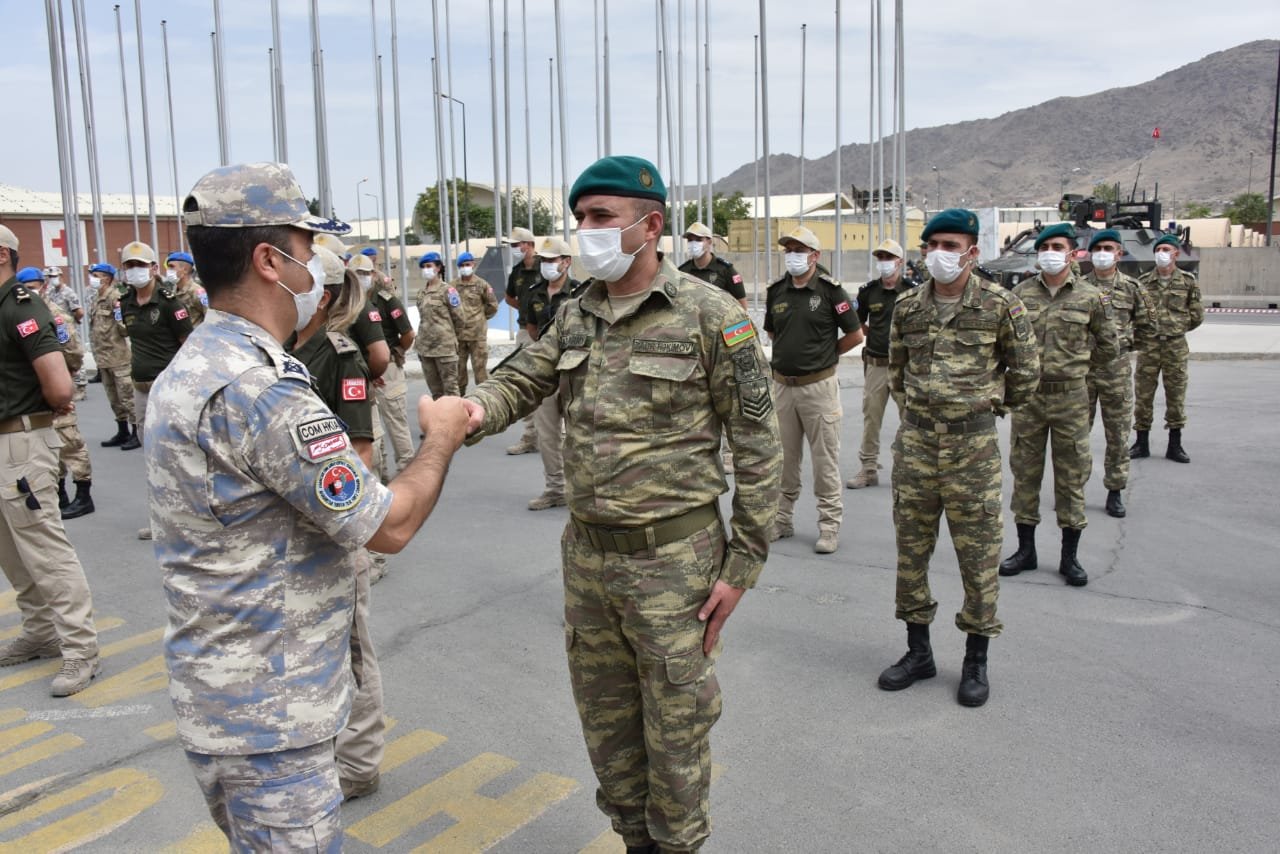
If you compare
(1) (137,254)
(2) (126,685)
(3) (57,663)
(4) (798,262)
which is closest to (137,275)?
(1) (137,254)

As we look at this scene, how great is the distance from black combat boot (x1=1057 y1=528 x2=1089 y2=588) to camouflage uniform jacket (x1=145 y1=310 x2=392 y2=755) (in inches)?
191

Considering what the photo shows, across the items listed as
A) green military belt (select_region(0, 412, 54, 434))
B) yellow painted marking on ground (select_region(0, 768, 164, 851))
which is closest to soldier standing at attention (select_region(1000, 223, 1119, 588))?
yellow painted marking on ground (select_region(0, 768, 164, 851))

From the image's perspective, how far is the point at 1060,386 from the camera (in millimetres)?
5980

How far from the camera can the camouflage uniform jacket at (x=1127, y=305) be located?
7.95 m

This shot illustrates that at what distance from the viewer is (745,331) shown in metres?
2.67

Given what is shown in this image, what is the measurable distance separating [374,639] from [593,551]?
8.79 feet

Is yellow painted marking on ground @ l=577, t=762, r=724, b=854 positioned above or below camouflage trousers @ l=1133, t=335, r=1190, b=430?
below

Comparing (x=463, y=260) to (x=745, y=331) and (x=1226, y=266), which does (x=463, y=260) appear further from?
(x=1226, y=266)

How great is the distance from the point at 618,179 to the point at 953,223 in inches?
90.1

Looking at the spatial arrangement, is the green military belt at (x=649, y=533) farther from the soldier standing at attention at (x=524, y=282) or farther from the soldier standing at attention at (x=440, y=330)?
the soldier standing at attention at (x=440, y=330)

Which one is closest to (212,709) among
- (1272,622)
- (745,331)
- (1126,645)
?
(745,331)

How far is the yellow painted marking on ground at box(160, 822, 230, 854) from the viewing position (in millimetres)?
3207

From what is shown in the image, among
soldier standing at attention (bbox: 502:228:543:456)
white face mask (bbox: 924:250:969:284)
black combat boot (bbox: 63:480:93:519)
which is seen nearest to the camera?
white face mask (bbox: 924:250:969:284)

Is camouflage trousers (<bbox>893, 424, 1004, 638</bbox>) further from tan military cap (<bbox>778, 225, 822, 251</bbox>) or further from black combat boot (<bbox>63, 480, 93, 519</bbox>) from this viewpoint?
black combat boot (<bbox>63, 480, 93, 519</bbox>)
